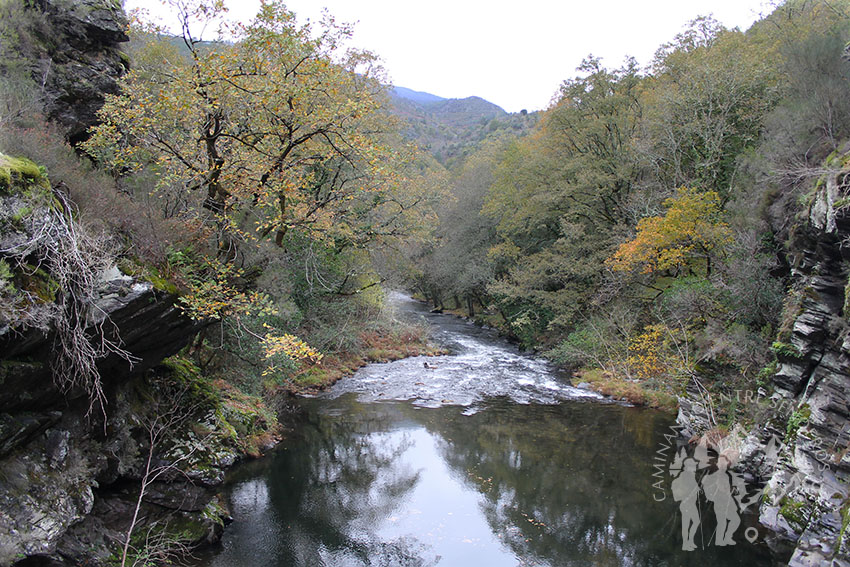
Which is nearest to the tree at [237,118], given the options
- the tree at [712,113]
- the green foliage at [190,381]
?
the green foliage at [190,381]

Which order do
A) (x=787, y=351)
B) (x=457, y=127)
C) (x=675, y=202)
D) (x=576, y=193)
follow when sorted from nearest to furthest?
(x=787, y=351)
(x=675, y=202)
(x=576, y=193)
(x=457, y=127)

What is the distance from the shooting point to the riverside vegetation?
5.93m

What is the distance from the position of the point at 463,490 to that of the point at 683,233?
11.8 meters

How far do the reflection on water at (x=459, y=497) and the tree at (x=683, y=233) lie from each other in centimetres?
591

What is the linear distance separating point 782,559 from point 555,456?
4.70 meters

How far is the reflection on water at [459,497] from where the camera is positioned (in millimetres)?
7797

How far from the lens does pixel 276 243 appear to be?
11922 millimetres

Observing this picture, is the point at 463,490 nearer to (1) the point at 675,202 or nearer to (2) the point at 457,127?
(1) the point at 675,202

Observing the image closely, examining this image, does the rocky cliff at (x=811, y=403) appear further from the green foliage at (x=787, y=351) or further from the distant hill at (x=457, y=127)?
the distant hill at (x=457, y=127)

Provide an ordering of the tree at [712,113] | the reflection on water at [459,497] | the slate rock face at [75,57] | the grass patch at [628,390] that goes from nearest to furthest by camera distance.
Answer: the reflection on water at [459,497] → the slate rock face at [75,57] → the grass patch at [628,390] → the tree at [712,113]

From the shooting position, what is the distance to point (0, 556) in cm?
511

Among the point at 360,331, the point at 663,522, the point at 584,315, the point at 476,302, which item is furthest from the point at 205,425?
the point at 476,302

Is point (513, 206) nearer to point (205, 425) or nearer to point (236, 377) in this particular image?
point (236, 377)

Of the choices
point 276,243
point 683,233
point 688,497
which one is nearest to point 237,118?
point 276,243
